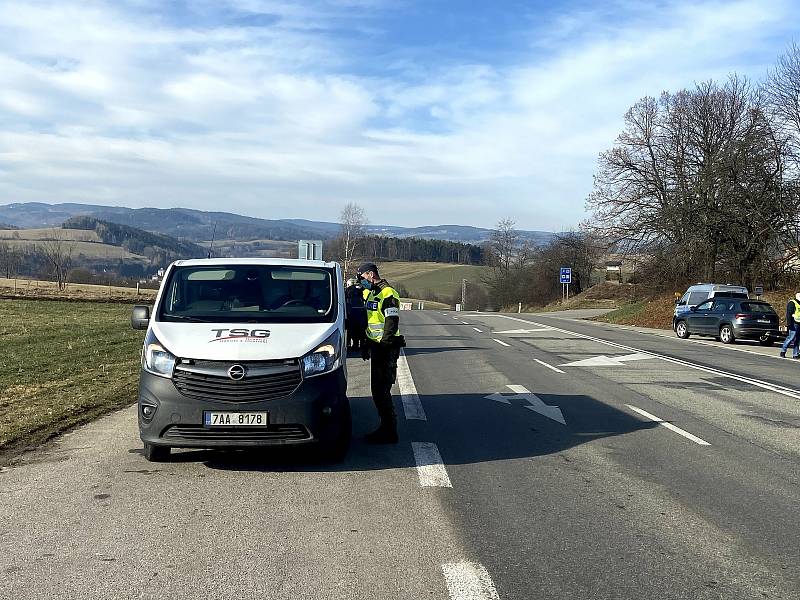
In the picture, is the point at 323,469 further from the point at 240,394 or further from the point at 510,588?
the point at 510,588

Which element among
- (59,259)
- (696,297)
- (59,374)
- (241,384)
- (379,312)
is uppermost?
(379,312)

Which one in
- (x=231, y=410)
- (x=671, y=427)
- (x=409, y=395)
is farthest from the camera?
(x=409, y=395)

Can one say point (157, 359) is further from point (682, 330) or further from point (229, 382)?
point (682, 330)

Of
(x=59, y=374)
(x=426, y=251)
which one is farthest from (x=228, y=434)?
(x=426, y=251)

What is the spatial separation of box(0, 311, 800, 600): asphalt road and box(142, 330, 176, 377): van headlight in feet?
2.94

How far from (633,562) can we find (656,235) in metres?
46.5

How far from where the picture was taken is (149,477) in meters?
6.91

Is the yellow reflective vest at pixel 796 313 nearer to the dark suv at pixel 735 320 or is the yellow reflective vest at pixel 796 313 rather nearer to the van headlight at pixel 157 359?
the dark suv at pixel 735 320

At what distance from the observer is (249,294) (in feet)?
27.0

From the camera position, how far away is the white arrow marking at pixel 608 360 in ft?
59.0

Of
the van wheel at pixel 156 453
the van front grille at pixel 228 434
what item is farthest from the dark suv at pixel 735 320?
the van wheel at pixel 156 453

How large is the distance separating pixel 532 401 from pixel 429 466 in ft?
15.6

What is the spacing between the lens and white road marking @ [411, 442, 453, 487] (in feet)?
22.3

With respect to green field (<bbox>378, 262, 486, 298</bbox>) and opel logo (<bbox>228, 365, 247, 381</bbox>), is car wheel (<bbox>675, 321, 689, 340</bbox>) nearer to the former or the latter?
opel logo (<bbox>228, 365, 247, 381</bbox>)
